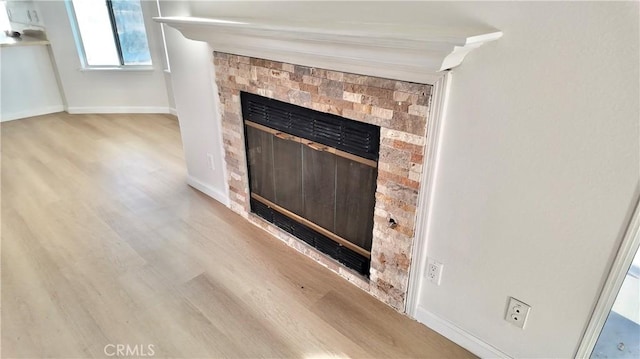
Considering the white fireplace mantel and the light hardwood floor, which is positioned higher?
the white fireplace mantel

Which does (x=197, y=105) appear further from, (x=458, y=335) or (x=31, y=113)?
(x=31, y=113)

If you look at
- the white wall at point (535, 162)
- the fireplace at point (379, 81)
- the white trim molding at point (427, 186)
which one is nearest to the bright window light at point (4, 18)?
the fireplace at point (379, 81)

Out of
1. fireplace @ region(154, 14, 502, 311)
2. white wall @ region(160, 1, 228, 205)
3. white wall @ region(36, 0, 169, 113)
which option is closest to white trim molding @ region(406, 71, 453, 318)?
fireplace @ region(154, 14, 502, 311)

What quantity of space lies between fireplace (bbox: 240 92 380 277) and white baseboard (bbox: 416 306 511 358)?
0.38 meters

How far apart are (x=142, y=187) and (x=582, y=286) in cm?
303

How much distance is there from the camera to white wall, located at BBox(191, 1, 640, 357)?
1063 mm

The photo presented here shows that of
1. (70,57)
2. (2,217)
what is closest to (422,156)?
(2,217)

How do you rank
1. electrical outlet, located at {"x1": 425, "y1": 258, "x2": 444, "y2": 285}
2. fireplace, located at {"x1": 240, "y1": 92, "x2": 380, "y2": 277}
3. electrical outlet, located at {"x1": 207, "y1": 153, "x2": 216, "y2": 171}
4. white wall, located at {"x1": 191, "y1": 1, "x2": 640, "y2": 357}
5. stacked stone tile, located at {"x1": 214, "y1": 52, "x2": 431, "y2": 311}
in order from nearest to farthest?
white wall, located at {"x1": 191, "y1": 1, "x2": 640, "y2": 357} → stacked stone tile, located at {"x1": 214, "y1": 52, "x2": 431, "y2": 311} → electrical outlet, located at {"x1": 425, "y1": 258, "x2": 444, "y2": 285} → fireplace, located at {"x1": 240, "y1": 92, "x2": 380, "y2": 277} → electrical outlet, located at {"x1": 207, "y1": 153, "x2": 216, "y2": 171}

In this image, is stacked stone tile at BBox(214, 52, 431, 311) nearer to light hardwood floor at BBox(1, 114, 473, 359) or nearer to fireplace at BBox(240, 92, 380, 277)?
fireplace at BBox(240, 92, 380, 277)

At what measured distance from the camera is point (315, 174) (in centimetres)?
211

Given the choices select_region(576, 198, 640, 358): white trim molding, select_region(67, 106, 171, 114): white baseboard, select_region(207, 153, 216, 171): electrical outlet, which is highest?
select_region(576, 198, 640, 358): white trim molding

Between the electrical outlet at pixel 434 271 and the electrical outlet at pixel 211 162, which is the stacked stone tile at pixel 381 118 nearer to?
the electrical outlet at pixel 434 271

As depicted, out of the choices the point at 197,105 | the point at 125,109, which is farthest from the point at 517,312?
the point at 125,109

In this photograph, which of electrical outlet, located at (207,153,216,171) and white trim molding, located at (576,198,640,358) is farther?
electrical outlet, located at (207,153,216,171)
